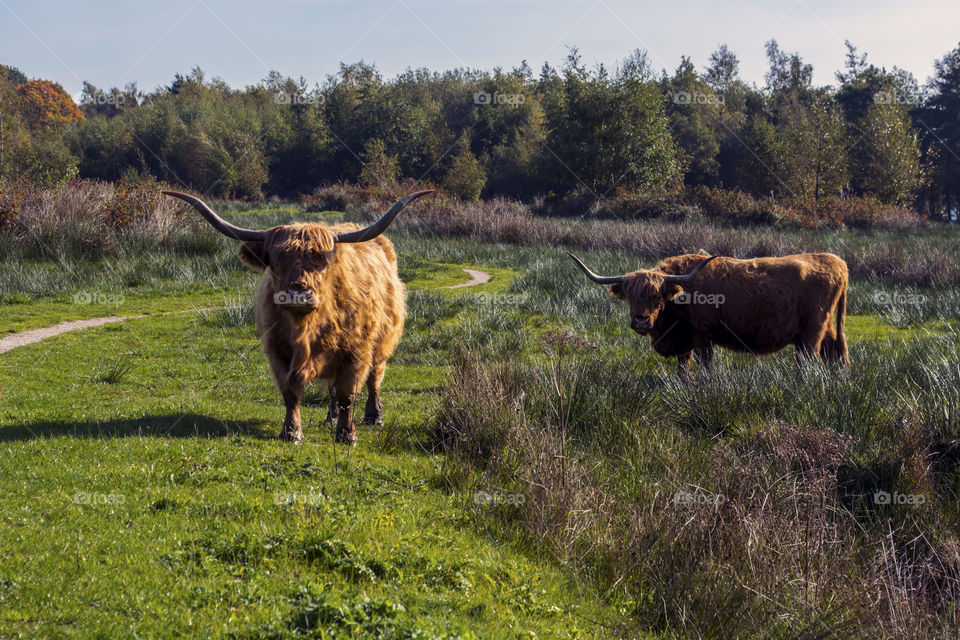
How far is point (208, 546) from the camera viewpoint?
3.52 meters

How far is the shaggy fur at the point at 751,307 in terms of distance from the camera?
8.63 meters

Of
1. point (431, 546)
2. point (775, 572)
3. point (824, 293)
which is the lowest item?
point (775, 572)

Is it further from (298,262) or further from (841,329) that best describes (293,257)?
(841,329)

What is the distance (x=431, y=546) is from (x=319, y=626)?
3.61 feet

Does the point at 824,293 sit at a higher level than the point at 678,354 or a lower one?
higher

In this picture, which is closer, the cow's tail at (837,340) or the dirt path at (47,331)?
the cow's tail at (837,340)

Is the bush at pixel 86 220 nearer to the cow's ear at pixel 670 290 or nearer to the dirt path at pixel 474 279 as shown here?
the dirt path at pixel 474 279

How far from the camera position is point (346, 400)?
5.77m

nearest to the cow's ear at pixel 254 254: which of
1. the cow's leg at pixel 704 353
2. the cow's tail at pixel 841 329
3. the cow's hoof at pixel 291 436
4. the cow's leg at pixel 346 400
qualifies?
the cow's leg at pixel 346 400

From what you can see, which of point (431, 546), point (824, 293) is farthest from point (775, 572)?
point (824, 293)

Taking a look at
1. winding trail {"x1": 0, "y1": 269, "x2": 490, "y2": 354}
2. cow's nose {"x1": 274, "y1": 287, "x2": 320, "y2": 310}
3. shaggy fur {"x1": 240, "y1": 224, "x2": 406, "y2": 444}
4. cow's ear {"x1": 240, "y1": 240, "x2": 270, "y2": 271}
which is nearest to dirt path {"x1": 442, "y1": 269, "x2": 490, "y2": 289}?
winding trail {"x1": 0, "y1": 269, "x2": 490, "y2": 354}

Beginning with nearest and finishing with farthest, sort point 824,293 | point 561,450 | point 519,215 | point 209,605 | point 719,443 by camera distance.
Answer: point 209,605 → point 561,450 → point 719,443 → point 824,293 → point 519,215

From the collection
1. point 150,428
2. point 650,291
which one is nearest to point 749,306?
point 650,291

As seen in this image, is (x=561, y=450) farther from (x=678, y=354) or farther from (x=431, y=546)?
(x=678, y=354)
